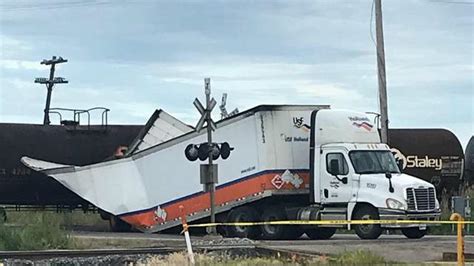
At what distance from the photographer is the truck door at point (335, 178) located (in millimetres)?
28062

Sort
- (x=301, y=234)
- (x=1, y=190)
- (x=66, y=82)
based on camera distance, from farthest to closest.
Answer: (x=66, y=82) < (x=1, y=190) < (x=301, y=234)

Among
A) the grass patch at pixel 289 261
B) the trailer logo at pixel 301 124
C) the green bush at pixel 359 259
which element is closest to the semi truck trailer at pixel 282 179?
the trailer logo at pixel 301 124

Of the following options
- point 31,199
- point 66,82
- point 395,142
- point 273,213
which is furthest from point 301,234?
point 66,82

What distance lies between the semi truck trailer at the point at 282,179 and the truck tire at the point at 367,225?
0.09 feet

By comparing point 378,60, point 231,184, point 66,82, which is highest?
point 66,82

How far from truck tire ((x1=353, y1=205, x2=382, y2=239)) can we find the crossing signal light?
4.20 meters

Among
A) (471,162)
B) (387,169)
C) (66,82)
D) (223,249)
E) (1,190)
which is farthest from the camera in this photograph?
(66,82)

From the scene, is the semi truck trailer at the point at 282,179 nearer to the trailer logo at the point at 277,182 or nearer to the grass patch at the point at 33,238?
the trailer logo at the point at 277,182

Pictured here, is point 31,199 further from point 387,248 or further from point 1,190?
point 387,248

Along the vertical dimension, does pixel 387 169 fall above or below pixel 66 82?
below

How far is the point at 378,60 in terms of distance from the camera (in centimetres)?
3466

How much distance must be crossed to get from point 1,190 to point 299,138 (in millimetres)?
10950

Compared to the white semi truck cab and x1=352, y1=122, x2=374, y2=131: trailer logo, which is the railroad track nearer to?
the white semi truck cab

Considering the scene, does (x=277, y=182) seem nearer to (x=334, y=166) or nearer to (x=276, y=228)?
(x=276, y=228)
